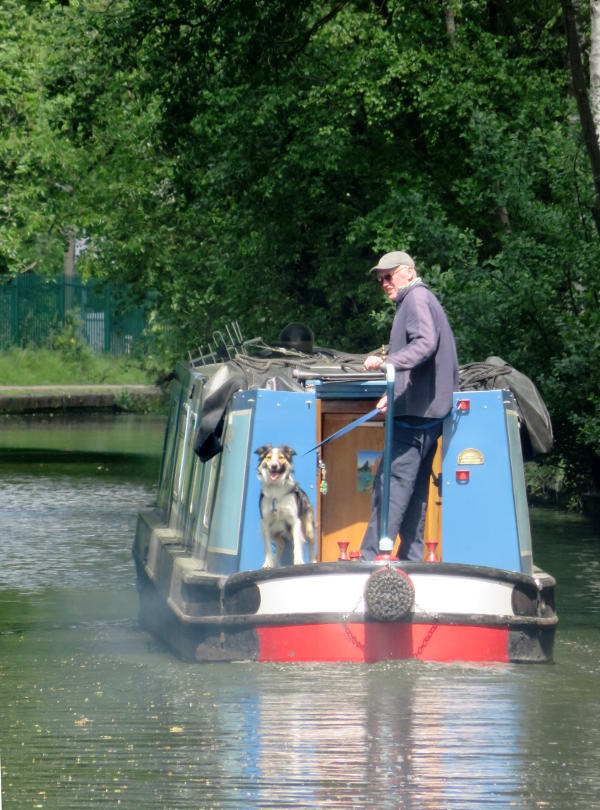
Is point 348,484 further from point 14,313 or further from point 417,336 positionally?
point 14,313

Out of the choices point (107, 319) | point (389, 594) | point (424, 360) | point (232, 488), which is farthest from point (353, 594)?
point (107, 319)

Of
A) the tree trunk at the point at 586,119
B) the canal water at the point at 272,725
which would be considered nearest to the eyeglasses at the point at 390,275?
the canal water at the point at 272,725

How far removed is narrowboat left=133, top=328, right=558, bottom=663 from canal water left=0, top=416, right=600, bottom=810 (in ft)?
0.51

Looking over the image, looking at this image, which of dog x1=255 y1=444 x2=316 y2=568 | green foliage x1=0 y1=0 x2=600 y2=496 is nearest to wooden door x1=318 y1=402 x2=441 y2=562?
dog x1=255 y1=444 x2=316 y2=568

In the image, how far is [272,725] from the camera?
821 centimetres

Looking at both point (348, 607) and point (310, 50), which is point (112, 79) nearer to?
point (310, 50)

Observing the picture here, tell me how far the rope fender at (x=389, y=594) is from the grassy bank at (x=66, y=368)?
103 feet

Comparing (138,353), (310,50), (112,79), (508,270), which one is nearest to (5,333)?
(138,353)

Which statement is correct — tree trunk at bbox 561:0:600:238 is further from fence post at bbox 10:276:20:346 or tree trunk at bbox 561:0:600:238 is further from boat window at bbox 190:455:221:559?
fence post at bbox 10:276:20:346

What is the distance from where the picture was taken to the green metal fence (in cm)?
4400

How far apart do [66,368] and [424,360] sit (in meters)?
33.7

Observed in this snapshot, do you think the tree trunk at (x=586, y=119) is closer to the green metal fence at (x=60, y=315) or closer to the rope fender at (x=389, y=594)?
the rope fender at (x=389, y=594)

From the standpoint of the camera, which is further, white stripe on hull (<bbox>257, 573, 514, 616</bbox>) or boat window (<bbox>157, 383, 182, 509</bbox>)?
boat window (<bbox>157, 383, 182, 509</bbox>)

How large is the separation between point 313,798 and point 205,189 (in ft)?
53.5
